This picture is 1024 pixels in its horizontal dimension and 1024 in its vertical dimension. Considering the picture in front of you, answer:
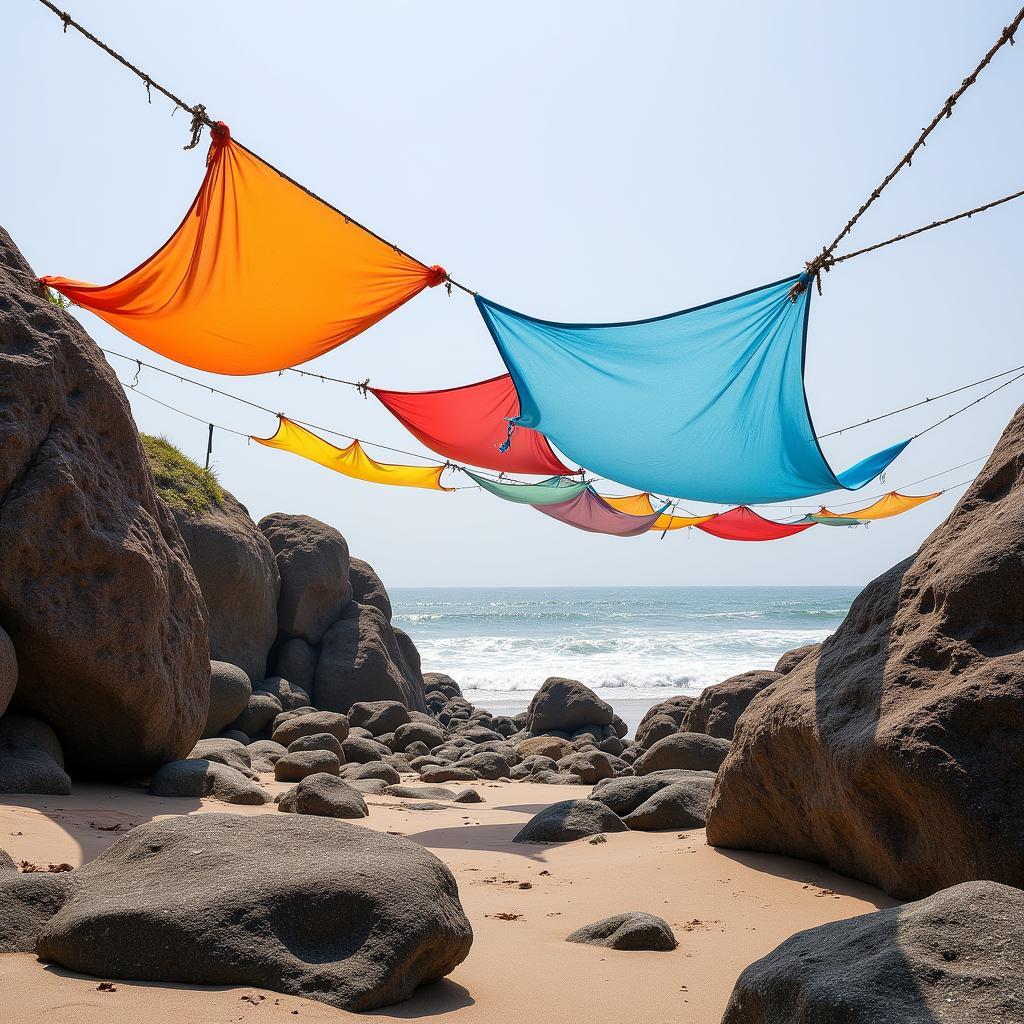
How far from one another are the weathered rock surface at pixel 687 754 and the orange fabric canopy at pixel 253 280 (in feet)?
13.3

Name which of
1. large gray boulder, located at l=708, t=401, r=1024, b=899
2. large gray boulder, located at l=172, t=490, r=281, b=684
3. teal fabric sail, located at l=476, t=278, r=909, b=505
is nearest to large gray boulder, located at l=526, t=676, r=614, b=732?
large gray boulder, located at l=172, t=490, r=281, b=684

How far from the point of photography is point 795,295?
17.5 feet

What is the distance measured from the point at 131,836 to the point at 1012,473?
3.50 m

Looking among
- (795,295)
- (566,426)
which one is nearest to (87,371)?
(566,426)

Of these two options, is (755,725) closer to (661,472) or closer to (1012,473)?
(1012,473)

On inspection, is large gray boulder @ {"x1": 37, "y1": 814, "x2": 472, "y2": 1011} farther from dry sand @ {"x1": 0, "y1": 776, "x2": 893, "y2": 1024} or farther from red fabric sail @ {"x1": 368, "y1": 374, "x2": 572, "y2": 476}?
red fabric sail @ {"x1": 368, "y1": 374, "x2": 572, "y2": 476}

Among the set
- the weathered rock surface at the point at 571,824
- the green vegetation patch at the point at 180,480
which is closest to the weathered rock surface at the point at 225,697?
the green vegetation patch at the point at 180,480

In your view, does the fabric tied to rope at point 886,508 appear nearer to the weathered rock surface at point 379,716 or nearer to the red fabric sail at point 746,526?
the red fabric sail at point 746,526

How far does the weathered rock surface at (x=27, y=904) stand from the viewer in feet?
7.81

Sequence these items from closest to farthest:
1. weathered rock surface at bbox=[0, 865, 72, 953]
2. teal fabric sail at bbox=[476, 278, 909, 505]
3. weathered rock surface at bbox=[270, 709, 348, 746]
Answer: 1. weathered rock surface at bbox=[0, 865, 72, 953]
2. teal fabric sail at bbox=[476, 278, 909, 505]
3. weathered rock surface at bbox=[270, 709, 348, 746]

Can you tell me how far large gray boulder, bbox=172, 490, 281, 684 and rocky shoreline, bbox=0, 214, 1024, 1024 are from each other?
1805 millimetres

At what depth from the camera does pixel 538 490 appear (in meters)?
9.77

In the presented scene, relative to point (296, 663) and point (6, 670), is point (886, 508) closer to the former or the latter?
point (296, 663)

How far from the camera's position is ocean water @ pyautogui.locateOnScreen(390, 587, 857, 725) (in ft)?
77.0
